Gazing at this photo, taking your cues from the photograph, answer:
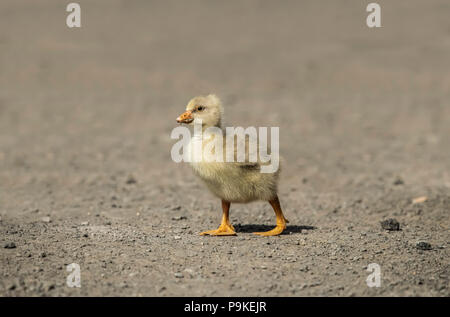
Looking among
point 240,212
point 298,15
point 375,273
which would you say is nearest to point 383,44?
point 298,15

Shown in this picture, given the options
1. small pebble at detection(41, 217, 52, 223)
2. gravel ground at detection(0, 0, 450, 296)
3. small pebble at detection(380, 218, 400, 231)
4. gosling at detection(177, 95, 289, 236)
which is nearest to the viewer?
gravel ground at detection(0, 0, 450, 296)

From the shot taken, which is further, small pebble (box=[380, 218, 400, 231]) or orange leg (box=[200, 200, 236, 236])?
small pebble (box=[380, 218, 400, 231])

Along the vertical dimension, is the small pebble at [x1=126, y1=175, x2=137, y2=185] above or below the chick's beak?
below

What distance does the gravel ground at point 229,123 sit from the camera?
18.8 feet

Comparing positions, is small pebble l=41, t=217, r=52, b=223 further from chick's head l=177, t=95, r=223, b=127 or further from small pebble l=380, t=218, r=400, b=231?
small pebble l=380, t=218, r=400, b=231

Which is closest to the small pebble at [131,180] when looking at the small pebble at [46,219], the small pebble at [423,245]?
the small pebble at [46,219]

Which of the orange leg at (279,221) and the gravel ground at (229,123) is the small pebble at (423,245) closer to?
the gravel ground at (229,123)

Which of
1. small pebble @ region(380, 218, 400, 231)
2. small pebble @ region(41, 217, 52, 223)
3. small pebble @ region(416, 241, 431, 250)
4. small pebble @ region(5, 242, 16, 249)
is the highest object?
small pebble @ region(41, 217, 52, 223)

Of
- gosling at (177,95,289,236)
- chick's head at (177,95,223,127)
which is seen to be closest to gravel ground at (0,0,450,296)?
gosling at (177,95,289,236)

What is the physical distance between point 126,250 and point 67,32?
16.1m

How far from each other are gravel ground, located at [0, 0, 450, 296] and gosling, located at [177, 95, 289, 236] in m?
0.37

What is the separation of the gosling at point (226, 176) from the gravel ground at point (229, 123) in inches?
14.6

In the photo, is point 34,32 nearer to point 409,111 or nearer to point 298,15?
point 298,15

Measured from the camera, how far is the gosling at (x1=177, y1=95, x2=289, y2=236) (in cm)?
629
